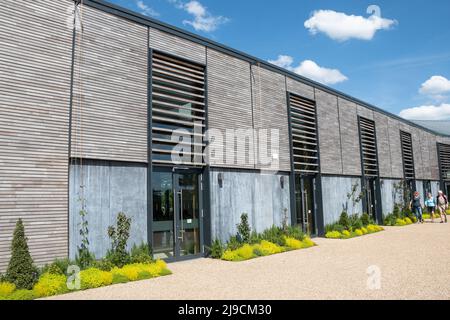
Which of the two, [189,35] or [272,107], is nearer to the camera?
[189,35]

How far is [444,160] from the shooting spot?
30641 mm

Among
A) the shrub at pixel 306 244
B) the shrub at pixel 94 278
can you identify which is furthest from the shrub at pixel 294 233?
the shrub at pixel 94 278

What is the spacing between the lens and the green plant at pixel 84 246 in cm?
806

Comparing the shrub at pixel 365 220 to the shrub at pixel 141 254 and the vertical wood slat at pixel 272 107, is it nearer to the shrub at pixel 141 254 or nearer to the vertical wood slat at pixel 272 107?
the vertical wood slat at pixel 272 107

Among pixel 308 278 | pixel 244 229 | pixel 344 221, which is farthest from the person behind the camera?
pixel 344 221

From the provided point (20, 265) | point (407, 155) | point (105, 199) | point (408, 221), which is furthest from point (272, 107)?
point (407, 155)

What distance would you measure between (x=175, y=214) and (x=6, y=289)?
15.8 ft

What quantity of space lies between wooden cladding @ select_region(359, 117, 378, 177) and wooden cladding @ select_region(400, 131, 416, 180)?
4.68m

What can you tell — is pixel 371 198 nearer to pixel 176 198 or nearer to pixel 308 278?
pixel 176 198

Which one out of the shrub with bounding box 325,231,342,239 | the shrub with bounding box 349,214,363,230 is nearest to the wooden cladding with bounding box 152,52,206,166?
the shrub with bounding box 325,231,342,239

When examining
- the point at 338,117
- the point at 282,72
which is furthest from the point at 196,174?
the point at 338,117

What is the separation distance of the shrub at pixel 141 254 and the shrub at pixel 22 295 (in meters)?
2.43

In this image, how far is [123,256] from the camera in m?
8.28

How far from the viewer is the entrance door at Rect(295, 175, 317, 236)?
15.0 metres
